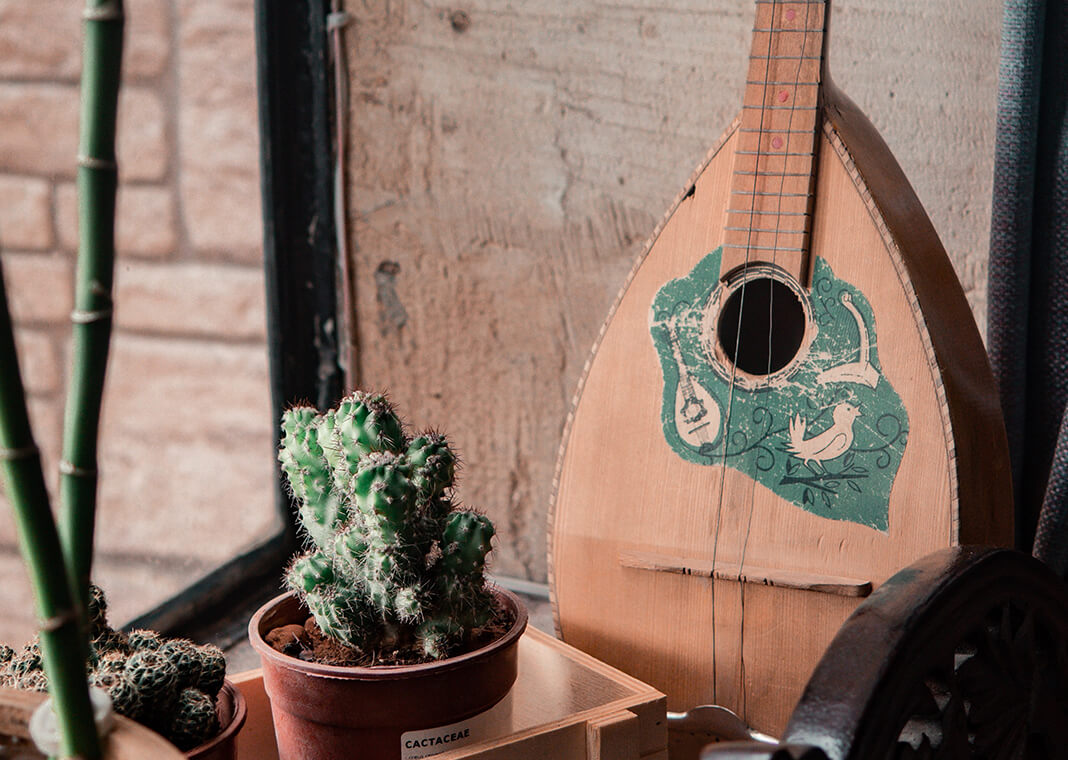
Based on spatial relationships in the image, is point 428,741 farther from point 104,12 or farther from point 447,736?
point 104,12

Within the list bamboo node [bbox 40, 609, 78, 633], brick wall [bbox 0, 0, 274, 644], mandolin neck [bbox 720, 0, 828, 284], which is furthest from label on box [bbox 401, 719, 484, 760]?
brick wall [bbox 0, 0, 274, 644]

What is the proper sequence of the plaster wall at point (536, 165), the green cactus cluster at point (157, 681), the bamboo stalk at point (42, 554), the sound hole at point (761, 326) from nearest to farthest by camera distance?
1. the bamboo stalk at point (42, 554)
2. the green cactus cluster at point (157, 681)
3. the sound hole at point (761, 326)
4. the plaster wall at point (536, 165)

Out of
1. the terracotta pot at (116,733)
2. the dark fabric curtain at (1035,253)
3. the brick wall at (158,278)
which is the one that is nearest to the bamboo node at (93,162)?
the terracotta pot at (116,733)

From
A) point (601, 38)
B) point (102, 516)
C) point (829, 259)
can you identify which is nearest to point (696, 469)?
point (829, 259)

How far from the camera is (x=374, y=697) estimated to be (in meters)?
0.78

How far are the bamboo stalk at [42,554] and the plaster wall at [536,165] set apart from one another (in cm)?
107

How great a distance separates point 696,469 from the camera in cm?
103

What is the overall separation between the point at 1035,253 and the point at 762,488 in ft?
1.42

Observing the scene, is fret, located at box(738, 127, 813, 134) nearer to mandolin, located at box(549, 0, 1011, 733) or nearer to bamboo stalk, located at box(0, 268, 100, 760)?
mandolin, located at box(549, 0, 1011, 733)

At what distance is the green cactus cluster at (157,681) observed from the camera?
28.4 inches

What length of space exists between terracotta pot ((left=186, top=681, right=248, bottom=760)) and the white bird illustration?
0.55 m

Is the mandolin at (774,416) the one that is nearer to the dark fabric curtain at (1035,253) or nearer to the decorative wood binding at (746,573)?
the decorative wood binding at (746,573)

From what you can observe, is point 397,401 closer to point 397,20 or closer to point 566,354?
point 566,354

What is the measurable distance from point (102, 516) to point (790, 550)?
1.32m
